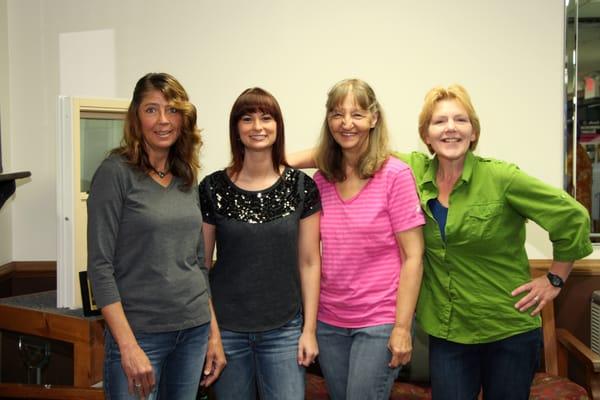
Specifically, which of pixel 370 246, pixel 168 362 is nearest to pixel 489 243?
pixel 370 246

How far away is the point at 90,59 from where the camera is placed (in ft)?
8.88

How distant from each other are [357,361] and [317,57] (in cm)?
154

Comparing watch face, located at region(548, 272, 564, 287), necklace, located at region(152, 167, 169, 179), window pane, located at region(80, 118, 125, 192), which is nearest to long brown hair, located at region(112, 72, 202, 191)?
necklace, located at region(152, 167, 169, 179)

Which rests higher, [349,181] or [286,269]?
[349,181]

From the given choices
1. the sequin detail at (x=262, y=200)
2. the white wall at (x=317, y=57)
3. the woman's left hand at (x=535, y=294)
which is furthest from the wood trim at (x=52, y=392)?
the woman's left hand at (x=535, y=294)

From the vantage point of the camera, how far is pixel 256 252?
1.67m

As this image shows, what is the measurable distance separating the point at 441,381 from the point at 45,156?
2.11 metres

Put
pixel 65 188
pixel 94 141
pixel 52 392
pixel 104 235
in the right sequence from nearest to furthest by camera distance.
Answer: pixel 104 235
pixel 52 392
pixel 65 188
pixel 94 141

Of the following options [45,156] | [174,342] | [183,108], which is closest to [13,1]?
[45,156]

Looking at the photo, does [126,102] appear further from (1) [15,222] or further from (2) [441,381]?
(2) [441,381]

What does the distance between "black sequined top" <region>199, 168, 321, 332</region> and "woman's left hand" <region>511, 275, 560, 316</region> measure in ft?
2.28

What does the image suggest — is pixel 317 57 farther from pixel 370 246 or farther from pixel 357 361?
pixel 357 361

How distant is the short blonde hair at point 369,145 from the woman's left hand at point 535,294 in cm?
60

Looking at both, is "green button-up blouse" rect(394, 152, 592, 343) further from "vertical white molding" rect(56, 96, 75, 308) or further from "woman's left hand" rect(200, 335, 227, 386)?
"vertical white molding" rect(56, 96, 75, 308)
